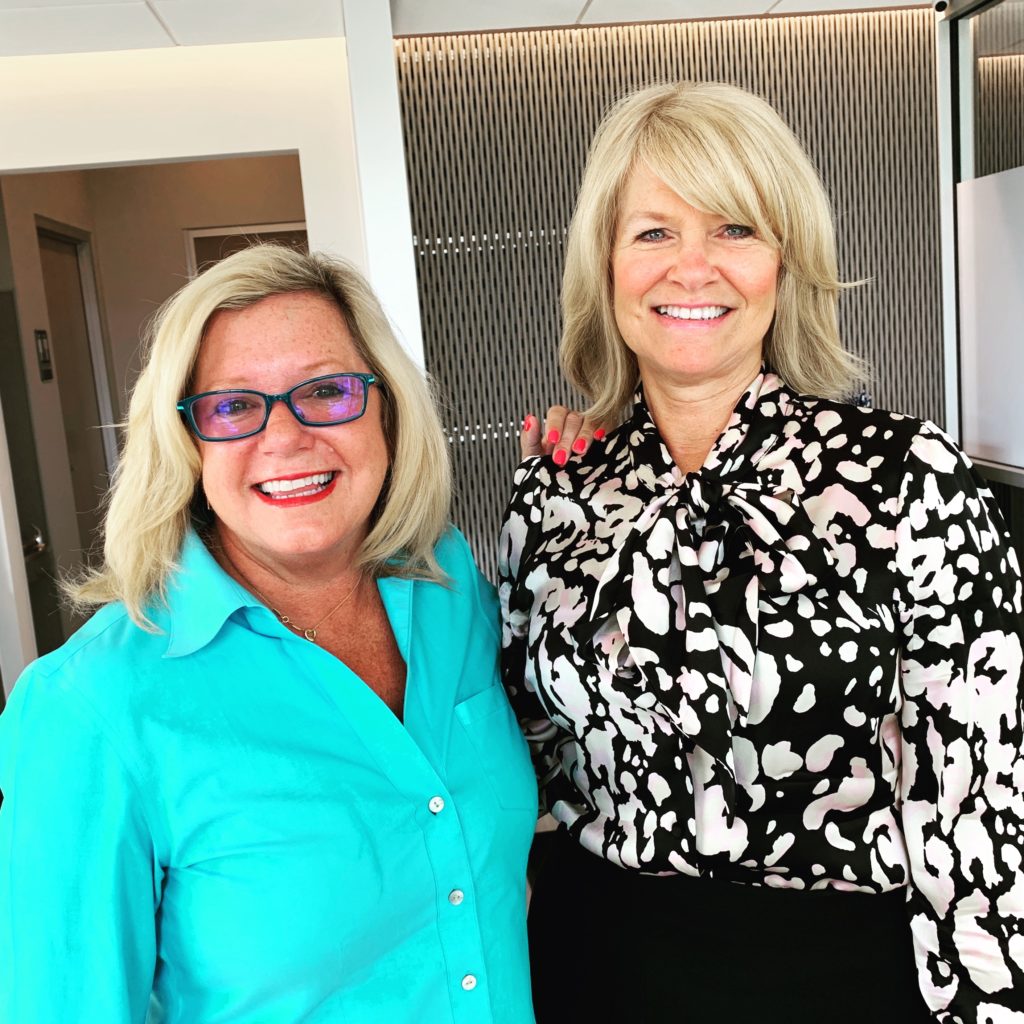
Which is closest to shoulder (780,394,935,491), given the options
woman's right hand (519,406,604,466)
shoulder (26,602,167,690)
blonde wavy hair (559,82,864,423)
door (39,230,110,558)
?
blonde wavy hair (559,82,864,423)

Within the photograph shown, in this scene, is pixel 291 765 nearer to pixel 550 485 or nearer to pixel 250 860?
pixel 250 860

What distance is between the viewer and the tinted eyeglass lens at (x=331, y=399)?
1.34 m

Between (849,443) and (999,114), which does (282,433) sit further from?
(999,114)

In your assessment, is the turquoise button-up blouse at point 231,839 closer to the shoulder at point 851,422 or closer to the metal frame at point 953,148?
the shoulder at point 851,422

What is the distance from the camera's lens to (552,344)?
4.14 metres

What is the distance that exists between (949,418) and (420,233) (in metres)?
2.36

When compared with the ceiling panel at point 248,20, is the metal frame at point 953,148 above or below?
below

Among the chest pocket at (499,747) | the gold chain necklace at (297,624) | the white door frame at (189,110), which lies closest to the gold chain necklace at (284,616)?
the gold chain necklace at (297,624)

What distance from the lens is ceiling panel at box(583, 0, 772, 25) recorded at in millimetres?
3715

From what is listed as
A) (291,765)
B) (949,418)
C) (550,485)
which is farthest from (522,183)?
(291,765)

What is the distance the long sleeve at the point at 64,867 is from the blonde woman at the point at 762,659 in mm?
641

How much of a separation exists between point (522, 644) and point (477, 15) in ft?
9.57

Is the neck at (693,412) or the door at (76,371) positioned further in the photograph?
the door at (76,371)

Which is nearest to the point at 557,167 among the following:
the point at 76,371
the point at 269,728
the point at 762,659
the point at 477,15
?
the point at 477,15
